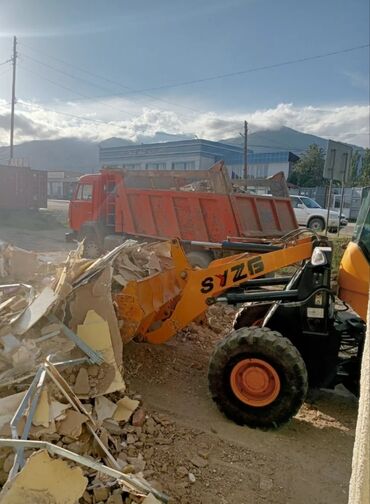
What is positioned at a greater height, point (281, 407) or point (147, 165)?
point (147, 165)

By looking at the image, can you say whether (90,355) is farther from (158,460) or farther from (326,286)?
(326,286)

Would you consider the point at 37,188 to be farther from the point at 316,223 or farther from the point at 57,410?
the point at 57,410

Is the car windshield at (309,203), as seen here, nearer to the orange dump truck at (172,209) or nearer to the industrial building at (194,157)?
the orange dump truck at (172,209)

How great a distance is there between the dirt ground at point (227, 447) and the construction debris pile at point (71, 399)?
23cm

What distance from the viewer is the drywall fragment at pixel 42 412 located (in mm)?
2926

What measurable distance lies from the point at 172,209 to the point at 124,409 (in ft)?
22.4

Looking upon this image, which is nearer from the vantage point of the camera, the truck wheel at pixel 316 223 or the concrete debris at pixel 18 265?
the concrete debris at pixel 18 265

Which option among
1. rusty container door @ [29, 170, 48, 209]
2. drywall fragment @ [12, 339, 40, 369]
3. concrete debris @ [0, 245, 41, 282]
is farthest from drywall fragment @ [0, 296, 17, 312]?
rusty container door @ [29, 170, 48, 209]

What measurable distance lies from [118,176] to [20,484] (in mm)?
9520

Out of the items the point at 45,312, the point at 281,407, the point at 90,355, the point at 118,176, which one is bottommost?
the point at 281,407

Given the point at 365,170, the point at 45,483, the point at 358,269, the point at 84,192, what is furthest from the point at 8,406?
the point at 365,170

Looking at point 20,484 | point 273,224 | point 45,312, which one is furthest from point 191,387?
point 273,224

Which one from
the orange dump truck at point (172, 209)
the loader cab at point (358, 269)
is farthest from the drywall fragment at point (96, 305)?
the orange dump truck at point (172, 209)

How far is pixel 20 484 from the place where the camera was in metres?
2.33
